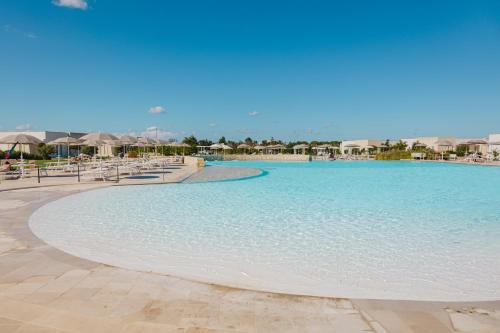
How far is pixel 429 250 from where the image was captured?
5.28 metres

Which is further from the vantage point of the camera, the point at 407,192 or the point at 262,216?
the point at 407,192

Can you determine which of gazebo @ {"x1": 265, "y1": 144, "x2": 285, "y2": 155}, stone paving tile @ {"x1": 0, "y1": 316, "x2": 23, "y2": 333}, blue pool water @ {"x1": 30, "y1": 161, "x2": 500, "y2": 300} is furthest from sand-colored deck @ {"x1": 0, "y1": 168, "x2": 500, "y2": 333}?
gazebo @ {"x1": 265, "y1": 144, "x2": 285, "y2": 155}

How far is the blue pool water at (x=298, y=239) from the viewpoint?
4.04m

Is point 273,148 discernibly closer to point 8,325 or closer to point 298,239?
point 298,239

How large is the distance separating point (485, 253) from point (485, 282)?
1381 millimetres

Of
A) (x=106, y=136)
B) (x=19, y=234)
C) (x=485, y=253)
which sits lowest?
(x=485, y=253)

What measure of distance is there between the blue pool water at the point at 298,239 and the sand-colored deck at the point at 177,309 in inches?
22.2

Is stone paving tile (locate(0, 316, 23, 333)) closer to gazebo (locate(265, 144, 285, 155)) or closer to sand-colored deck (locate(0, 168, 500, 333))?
sand-colored deck (locate(0, 168, 500, 333))

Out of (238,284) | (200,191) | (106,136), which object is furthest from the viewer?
(106,136)

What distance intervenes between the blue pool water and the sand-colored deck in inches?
22.2

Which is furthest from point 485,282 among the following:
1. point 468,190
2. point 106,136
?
point 106,136

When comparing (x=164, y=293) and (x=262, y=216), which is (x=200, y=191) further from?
(x=164, y=293)

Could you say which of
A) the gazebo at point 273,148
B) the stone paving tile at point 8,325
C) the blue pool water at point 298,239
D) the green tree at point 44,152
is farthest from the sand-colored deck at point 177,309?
the gazebo at point 273,148

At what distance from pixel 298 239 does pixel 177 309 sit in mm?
3361
